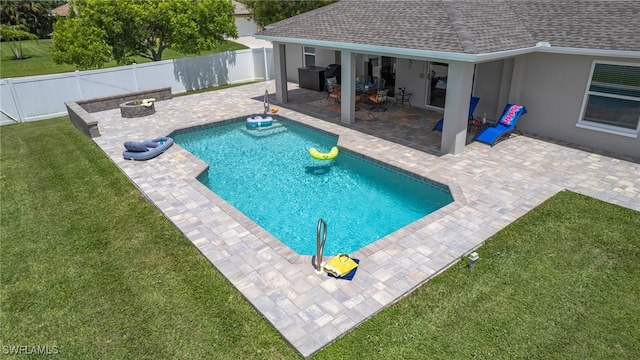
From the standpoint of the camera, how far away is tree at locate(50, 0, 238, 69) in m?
18.5

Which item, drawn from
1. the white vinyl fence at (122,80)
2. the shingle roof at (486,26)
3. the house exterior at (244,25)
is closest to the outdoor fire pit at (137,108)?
the white vinyl fence at (122,80)

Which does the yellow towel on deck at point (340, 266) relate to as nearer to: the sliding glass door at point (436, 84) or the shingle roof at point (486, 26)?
the shingle roof at point (486, 26)

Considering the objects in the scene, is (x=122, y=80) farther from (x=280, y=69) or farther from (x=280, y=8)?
(x=280, y=8)

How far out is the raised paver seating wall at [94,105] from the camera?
47.8ft

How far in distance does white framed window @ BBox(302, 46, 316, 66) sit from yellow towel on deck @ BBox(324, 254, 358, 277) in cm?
1816

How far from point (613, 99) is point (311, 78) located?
14046mm

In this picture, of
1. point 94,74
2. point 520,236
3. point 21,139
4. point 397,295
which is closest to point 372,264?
point 397,295

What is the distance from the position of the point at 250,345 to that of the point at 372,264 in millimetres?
2663

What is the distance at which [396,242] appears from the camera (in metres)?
7.86

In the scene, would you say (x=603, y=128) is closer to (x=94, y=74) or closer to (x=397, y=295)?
(x=397, y=295)

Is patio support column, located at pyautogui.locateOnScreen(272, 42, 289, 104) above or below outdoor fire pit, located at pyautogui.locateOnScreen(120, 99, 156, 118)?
above

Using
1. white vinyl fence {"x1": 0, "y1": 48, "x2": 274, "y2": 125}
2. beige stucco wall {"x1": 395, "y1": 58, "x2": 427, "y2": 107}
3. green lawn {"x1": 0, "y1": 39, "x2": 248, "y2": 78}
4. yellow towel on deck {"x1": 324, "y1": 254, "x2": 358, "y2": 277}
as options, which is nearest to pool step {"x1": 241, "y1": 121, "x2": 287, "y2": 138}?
beige stucco wall {"x1": 395, "y1": 58, "x2": 427, "y2": 107}

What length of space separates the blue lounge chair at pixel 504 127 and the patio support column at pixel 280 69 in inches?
383

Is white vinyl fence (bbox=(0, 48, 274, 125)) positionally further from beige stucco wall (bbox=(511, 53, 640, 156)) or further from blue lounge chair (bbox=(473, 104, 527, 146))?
beige stucco wall (bbox=(511, 53, 640, 156))
